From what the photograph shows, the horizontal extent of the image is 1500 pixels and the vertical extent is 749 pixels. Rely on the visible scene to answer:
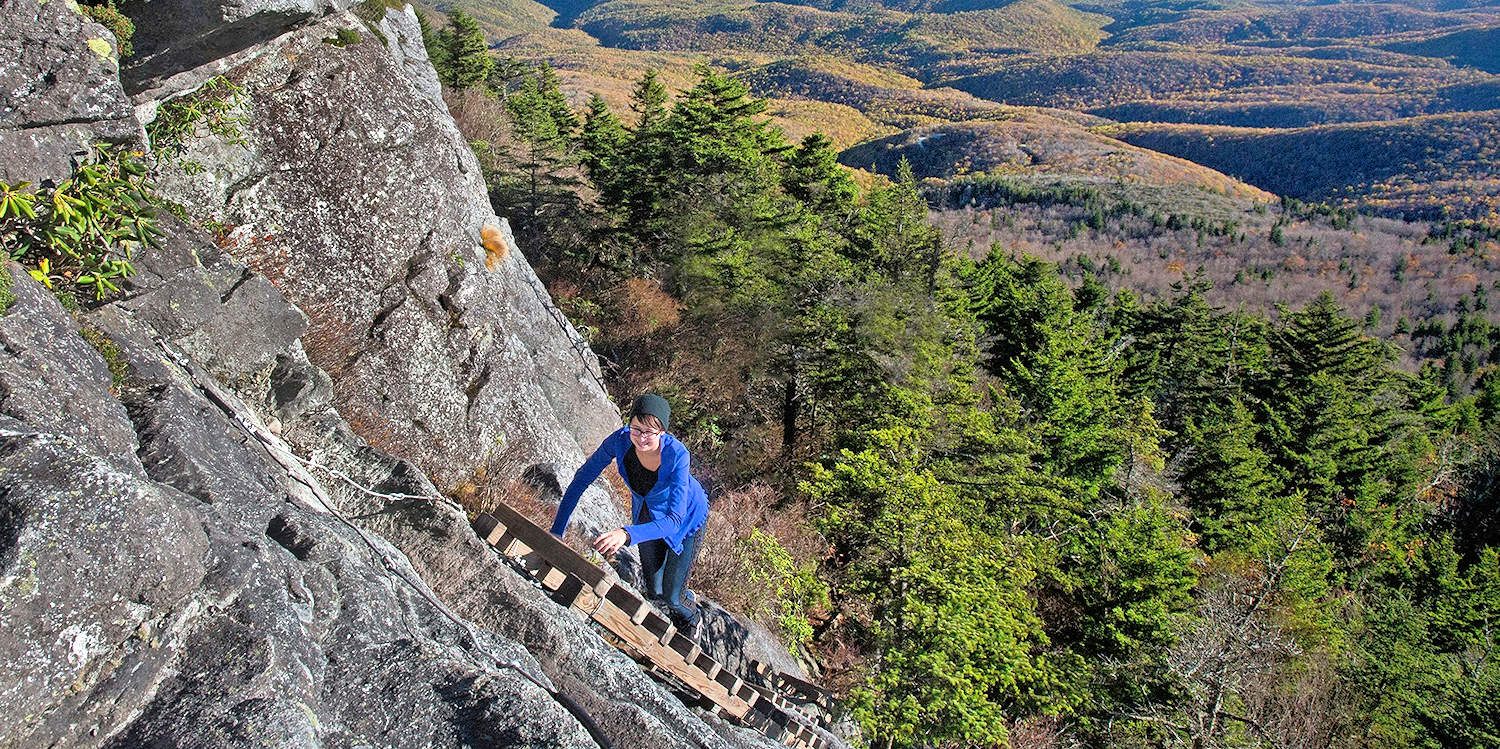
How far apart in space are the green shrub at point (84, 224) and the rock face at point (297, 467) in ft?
0.70

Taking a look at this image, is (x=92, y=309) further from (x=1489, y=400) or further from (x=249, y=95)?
(x=1489, y=400)

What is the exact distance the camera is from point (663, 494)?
5535 millimetres

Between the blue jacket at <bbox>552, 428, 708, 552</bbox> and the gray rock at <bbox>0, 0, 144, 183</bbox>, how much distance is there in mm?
3796

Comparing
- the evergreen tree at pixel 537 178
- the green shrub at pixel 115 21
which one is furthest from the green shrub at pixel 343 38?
the evergreen tree at pixel 537 178

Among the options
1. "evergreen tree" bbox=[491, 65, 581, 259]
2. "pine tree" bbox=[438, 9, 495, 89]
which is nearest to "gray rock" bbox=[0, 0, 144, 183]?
"evergreen tree" bbox=[491, 65, 581, 259]

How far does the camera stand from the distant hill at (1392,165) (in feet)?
500

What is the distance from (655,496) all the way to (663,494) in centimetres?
6

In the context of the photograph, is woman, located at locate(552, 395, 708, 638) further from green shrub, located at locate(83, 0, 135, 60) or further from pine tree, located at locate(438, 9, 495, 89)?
pine tree, located at locate(438, 9, 495, 89)

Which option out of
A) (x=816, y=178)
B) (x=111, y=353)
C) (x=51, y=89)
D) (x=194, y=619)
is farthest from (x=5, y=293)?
(x=816, y=178)

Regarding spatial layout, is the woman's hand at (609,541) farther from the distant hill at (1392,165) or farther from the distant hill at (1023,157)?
the distant hill at (1392,165)

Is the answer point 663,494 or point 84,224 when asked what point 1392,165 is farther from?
point 84,224

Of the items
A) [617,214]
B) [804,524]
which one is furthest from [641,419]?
[617,214]

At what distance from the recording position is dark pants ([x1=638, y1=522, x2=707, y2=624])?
6070mm

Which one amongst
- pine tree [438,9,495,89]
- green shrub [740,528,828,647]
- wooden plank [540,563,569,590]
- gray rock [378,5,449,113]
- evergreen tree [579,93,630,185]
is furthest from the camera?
pine tree [438,9,495,89]
